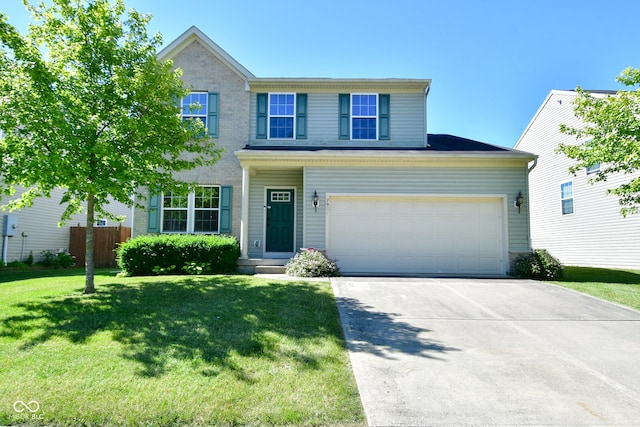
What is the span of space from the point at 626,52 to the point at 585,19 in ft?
9.55

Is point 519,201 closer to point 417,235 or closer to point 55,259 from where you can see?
point 417,235

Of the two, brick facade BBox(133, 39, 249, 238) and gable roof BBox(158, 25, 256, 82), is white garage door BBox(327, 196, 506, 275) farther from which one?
gable roof BBox(158, 25, 256, 82)

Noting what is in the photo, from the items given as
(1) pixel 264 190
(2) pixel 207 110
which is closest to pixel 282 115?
(2) pixel 207 110

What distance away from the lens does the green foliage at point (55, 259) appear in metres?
13.9

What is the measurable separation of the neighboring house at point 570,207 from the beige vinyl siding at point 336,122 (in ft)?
17.3

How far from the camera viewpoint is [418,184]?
10641mm

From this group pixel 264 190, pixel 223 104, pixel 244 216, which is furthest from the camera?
pixel 223 104

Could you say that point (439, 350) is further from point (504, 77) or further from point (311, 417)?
point (504, 77)

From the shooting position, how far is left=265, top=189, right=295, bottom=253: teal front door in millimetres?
11906

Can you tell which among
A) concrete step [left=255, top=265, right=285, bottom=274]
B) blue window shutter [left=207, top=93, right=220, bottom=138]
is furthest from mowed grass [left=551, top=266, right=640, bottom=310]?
blue window shutter [left=207, top=93, right=220, bottom=138]

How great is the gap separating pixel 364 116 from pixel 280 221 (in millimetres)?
4898

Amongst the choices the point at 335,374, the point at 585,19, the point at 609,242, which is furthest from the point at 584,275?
the point at 335,374

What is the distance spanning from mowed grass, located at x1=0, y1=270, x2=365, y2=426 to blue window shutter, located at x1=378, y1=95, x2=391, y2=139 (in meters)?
7.62

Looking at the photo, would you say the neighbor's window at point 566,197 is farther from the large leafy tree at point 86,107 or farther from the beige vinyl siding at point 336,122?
the large leafy tree at point 86,107
